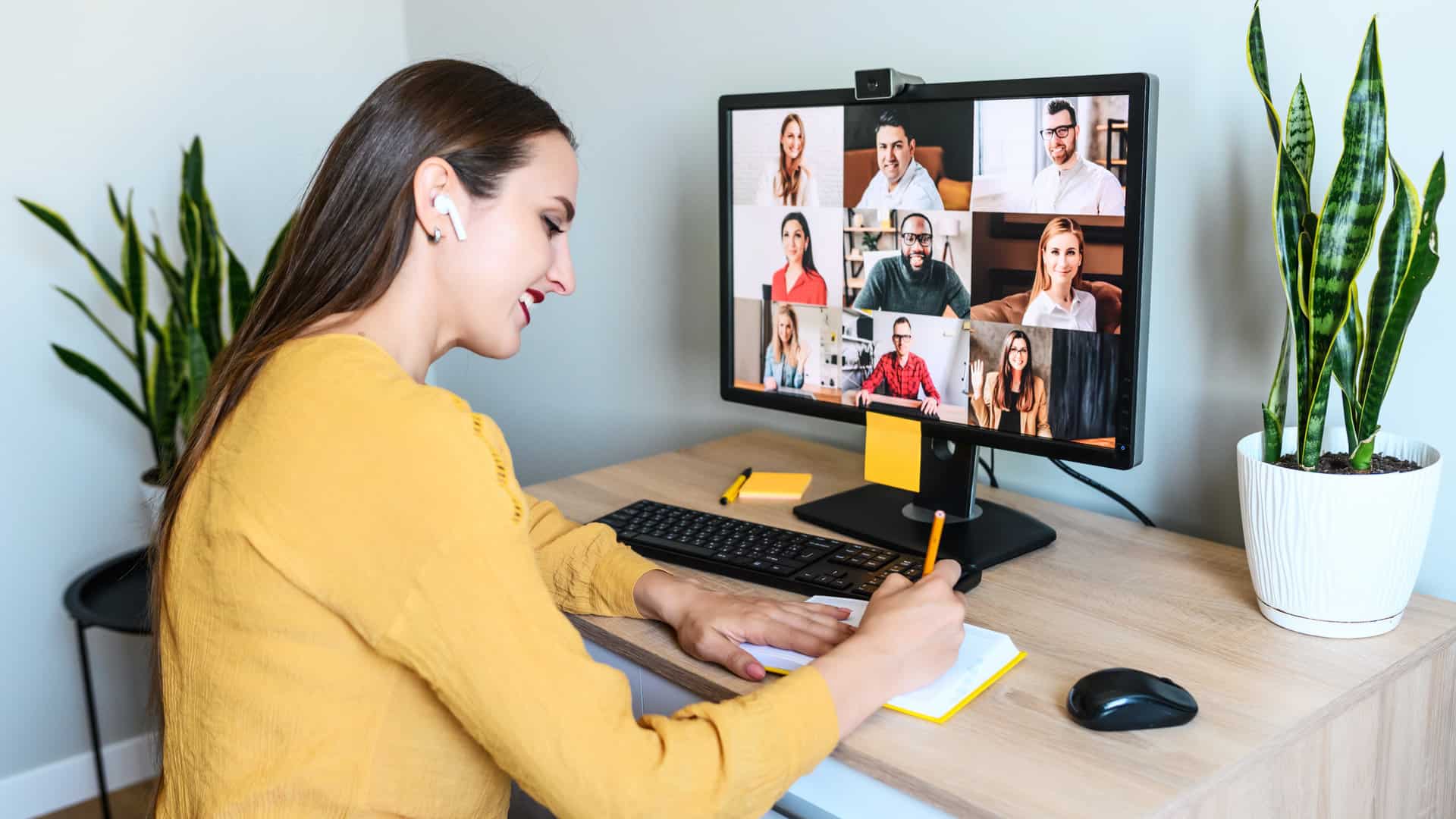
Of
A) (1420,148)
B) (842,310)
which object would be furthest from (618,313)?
(1420,148)

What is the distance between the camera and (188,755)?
891 mm

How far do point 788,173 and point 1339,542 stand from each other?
2.35ft

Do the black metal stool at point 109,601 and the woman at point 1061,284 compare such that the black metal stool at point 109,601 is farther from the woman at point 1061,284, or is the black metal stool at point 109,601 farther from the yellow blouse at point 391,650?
the woman at point 1061,284

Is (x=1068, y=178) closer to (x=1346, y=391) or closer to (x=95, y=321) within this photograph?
(x=1346, y=391)

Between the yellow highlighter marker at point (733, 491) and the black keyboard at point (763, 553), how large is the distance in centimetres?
8

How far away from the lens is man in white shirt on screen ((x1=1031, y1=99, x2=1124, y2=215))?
1.13 m

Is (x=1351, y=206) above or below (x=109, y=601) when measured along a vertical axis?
above

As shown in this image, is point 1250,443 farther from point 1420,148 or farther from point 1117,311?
point 1420,148

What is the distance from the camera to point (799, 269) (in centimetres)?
141

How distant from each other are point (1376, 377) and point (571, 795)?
77cm

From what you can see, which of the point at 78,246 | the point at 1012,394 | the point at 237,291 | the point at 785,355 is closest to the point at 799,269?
the point at 785,355

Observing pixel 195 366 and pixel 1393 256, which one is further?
pixel 195 366

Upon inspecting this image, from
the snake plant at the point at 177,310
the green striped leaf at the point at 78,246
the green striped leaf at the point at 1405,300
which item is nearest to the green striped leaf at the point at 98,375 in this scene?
the snake plant at the point at 177,310

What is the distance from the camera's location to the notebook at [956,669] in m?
0.91
